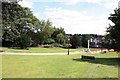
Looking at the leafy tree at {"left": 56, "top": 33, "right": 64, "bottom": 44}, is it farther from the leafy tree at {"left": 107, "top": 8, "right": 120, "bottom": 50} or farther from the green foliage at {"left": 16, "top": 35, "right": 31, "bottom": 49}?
the leafy tree at {"left": 107, "top": 8, "right": 120, "bottom": 50}

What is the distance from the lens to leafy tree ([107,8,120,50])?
35.5 m

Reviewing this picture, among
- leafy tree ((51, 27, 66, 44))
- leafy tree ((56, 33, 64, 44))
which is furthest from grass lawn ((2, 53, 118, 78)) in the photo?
leafy tree ((51, 27, 66, 44))

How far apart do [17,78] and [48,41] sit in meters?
88.4

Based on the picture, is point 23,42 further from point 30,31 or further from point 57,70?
point 57,70

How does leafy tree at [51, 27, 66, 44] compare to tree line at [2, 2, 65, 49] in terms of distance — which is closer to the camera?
tree line at [2, 2, 65, 49]

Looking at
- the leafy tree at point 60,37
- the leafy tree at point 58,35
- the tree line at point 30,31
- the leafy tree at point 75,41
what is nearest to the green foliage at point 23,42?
the tree line at point 30,31

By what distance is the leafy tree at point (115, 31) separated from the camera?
117ft

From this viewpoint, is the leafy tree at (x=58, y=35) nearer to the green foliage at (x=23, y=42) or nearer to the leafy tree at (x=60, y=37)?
the leafy tree at (x=60, y=37)

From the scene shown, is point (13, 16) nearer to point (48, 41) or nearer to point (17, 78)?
point (17, 78)

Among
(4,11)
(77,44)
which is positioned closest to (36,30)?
(77,44)

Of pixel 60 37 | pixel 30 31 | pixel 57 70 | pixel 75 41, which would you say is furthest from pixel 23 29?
pixel 57 70

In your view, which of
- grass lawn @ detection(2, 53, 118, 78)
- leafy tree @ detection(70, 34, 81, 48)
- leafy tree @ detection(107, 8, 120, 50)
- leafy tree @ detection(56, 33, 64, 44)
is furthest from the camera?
leafy tree @ detection(56, 33, 64, 44)

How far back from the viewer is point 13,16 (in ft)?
102

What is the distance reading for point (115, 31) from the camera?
1419 inches
